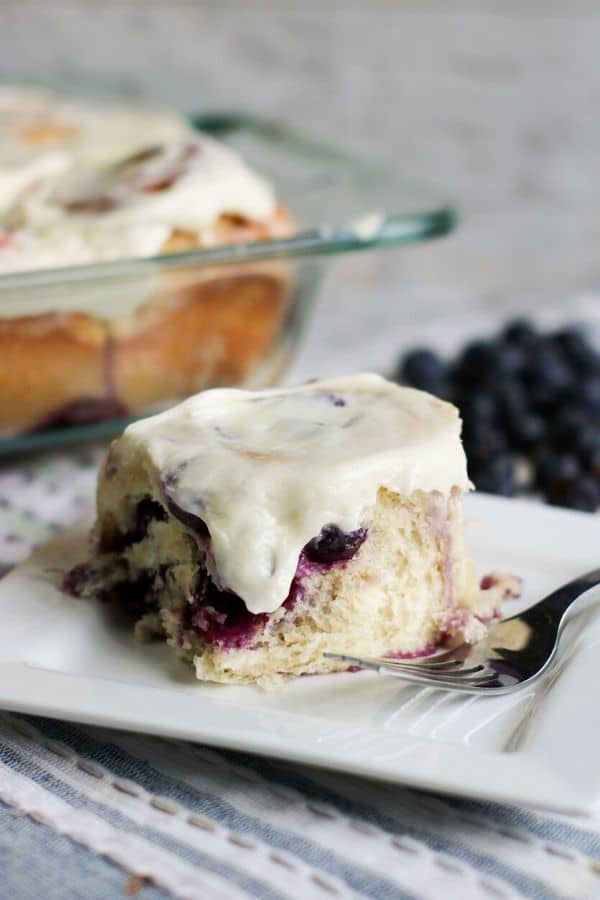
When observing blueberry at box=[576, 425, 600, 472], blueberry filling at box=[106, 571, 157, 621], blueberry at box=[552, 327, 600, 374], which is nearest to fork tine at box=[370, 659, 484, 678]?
blueberry filling at box=[106, 571, 157, 621]

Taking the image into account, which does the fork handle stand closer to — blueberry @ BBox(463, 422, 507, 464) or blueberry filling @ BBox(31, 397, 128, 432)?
blueberry @ BBox(463, 422, 507, 464)

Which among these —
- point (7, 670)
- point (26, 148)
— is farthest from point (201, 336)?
point (7, 670)

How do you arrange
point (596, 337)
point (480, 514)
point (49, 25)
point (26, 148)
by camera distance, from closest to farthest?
point (480, 514) → point (26, 148) → point (596, 337) → point (49, 25)

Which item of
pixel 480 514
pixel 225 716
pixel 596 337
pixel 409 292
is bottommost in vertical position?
pixel 409 292

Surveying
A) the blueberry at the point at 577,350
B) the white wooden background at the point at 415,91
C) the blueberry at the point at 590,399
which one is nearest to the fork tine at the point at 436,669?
the blueberry at the point at 590,399

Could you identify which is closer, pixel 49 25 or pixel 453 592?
pixel 453 592

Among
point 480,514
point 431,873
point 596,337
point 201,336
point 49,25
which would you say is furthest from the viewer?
point 49,25

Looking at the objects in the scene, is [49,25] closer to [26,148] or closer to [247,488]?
[26,148]
